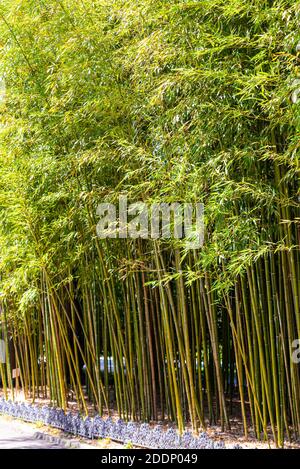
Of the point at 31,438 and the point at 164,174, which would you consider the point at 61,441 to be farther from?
the point at 164,174

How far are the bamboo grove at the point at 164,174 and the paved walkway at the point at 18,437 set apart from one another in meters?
0.44

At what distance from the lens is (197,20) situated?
3.78 metres

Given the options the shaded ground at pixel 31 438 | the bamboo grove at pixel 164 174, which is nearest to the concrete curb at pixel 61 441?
the shaded ground at pixel 31 438

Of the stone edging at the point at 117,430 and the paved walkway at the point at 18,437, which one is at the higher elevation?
the stone edging at the point at 117,430

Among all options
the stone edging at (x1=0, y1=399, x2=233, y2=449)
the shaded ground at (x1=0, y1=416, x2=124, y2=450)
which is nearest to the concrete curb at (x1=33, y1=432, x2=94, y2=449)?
the shaded ground at (x1=0, y1=416, x2=124, y2=450)

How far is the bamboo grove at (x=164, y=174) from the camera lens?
3680mm

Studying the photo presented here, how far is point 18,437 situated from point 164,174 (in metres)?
2.96

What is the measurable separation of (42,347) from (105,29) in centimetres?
368

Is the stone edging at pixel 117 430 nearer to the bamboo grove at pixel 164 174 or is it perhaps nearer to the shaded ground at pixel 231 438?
the shaded ground at pixel 231 438

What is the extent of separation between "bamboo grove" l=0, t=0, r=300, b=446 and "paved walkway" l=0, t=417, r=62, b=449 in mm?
443

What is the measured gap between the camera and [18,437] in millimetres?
5535

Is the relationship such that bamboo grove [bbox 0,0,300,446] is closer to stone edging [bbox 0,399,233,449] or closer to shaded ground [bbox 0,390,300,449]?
shaded ground [bbox 0,390,300,449]

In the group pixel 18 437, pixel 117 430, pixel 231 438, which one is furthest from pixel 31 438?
pixel 231 438

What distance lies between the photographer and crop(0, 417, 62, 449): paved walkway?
512 centimetres
